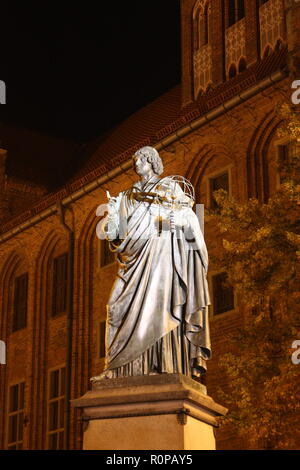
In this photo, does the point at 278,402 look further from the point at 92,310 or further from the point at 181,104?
the point at 181,104

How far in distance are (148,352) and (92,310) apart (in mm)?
21159

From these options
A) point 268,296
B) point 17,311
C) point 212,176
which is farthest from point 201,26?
point 268,296

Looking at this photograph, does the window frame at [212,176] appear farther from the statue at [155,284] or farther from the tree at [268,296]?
the statue at [155,284]

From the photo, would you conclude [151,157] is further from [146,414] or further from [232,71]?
[232,71]

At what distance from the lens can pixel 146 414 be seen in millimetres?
7977

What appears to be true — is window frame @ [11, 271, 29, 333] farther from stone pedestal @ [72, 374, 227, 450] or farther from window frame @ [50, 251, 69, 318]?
stone pedestal @ [72, 374, 227, 450]

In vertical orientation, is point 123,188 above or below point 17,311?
above

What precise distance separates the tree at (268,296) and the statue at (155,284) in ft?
20.8

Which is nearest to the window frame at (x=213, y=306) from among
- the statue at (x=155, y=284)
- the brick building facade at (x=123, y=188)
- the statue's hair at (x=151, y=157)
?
the brick building facade at (x=123, y=188)

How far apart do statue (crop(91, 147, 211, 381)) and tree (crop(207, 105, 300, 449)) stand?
6.34 meters

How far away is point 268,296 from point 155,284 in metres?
7.67

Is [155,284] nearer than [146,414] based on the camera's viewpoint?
No

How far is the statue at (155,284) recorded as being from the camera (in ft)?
27.4

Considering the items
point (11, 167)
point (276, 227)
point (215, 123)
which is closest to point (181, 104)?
point (215, 123)
